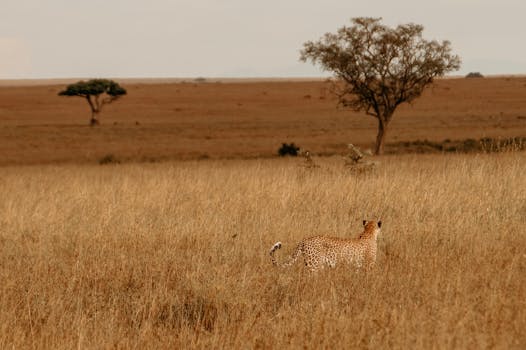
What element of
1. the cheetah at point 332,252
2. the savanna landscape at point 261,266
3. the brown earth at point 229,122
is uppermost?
the cheetah at point 332,252

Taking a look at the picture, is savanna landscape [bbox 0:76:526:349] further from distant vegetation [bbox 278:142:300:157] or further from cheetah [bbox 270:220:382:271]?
distant vegetation [bbox 278:142:300:157]

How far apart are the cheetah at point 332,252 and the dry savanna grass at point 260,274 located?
0.40 ft

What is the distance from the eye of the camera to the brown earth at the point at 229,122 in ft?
134

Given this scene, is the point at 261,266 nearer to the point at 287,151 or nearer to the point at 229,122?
the point at 287,151

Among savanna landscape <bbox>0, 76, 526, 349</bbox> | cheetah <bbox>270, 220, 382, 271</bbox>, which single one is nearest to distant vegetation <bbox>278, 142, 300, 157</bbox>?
savanna landscape <bbox>0, 76, 526, 349</bbox>

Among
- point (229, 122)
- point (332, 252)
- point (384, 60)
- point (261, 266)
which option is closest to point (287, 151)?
point (384, 60)

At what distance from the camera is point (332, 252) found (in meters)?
7.03

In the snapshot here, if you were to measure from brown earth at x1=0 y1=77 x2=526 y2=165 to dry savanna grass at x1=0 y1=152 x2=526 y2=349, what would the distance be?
2458cm

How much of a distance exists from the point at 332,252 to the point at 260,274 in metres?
0.65

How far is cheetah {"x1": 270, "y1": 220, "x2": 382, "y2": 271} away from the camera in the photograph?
22.8 feet

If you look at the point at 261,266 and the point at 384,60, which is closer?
the point at 261,266

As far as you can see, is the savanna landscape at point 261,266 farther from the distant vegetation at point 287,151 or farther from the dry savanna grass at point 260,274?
the distant vegetation at point 287,151

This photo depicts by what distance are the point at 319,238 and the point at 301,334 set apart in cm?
204

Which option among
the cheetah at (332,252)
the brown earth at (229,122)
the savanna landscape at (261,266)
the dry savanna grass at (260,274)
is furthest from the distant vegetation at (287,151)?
the cheetah at (332,252)
